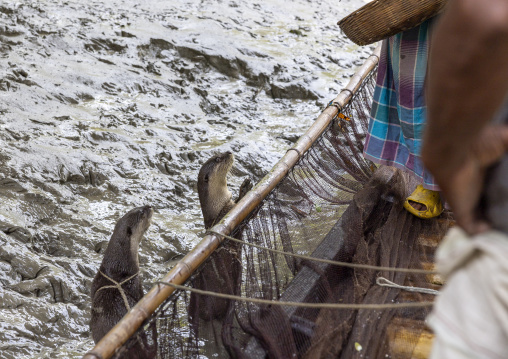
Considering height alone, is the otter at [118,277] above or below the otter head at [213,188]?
below

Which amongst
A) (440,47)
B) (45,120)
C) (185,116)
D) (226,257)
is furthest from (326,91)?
(440,47)

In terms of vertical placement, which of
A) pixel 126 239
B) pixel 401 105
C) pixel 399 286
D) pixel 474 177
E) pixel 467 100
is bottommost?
pixel 126 239

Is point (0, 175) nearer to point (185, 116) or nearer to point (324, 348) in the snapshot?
point (185, 116)

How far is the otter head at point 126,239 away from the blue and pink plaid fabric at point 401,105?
144cm

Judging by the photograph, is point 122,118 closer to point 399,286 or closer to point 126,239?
point 126,239

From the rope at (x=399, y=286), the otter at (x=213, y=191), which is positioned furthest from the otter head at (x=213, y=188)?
the rope at (x=399, y=286)

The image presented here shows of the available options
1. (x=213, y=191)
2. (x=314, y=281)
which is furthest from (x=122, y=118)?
(x=314, y=281)

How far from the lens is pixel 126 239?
3.22 metres

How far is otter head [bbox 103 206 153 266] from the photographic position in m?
3.20

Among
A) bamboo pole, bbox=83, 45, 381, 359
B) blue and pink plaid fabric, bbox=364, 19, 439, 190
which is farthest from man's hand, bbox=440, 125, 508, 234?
blue and pink plaid fabric, bbox=364, 19, 439, 190

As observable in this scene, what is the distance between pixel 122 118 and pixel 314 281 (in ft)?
10.7

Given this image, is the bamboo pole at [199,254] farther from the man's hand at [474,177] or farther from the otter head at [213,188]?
the man's hand at [474,177]

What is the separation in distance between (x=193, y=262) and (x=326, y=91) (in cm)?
423

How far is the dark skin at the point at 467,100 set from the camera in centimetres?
93
